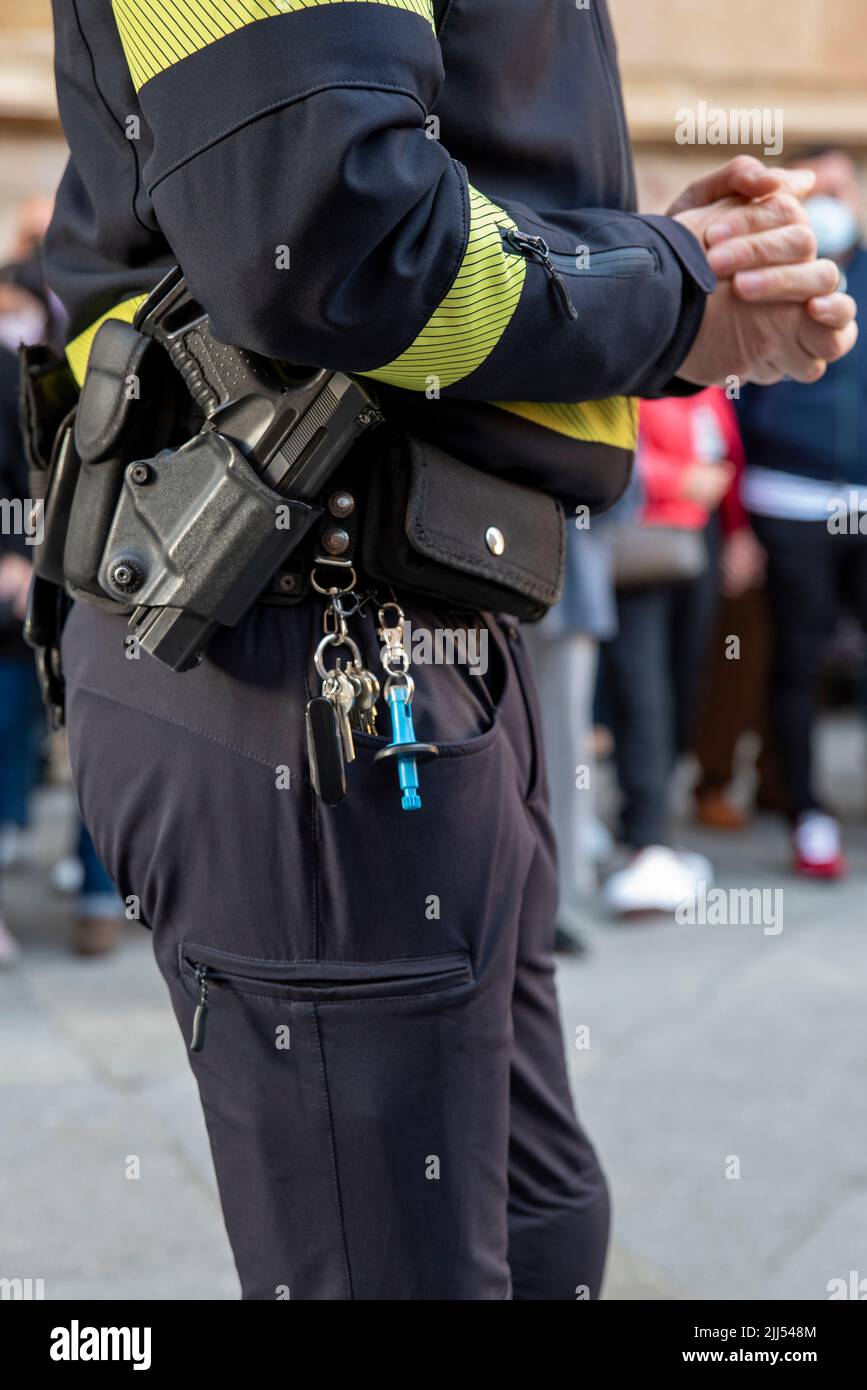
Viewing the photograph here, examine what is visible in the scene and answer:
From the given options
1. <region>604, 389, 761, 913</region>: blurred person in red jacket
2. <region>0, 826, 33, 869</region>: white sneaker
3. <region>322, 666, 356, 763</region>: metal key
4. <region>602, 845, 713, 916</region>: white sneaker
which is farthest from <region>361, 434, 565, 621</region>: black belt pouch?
<region>0, 826, 33, 869</region>: white sneaker

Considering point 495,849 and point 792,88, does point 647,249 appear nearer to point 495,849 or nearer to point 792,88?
point 495,849

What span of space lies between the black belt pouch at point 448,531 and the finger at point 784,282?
1.00ft

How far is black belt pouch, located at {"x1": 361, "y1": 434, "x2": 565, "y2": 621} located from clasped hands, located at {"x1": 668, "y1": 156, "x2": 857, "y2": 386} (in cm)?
26

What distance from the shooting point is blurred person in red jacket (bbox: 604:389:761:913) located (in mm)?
4621

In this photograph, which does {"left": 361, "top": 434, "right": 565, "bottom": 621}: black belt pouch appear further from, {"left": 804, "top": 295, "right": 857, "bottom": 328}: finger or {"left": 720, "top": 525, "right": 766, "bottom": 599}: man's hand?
{"left": 720, "top": 525, "right": 766, "bottom": 599}: man's hand

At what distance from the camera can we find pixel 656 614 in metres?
4.86

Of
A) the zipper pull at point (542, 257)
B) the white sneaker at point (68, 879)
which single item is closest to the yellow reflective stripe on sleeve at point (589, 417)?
the zipper pull at point (542, 257)

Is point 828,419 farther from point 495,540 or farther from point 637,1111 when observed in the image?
point 495,540

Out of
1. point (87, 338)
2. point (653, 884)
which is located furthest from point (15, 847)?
point (87, 338)

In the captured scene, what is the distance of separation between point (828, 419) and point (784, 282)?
3.56m

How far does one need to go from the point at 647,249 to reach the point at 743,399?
376 centimetres

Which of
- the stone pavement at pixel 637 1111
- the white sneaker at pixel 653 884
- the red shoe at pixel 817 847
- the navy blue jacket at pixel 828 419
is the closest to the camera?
the stone pavement at pixel 637 1111

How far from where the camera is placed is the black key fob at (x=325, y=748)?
4.33 feet

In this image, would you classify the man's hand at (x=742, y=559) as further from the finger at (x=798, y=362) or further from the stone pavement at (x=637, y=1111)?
the finger at (x=798, y=362)
